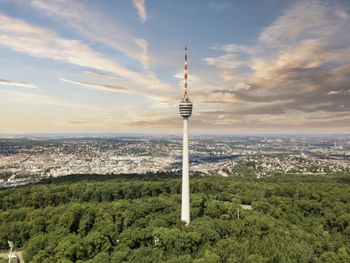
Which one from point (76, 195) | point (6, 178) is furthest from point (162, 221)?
point (6, 178)

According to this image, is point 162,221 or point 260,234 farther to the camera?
point 162,221

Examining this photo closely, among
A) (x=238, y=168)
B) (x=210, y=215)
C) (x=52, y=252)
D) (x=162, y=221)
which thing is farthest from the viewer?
(x=238, y=168)

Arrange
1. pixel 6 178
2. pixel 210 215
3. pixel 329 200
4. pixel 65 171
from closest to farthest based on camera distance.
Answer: pixel 210 215 < pixel 329 200 < pixel 6 178 < pixel 65 171

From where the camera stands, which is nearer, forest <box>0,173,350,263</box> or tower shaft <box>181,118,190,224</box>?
forest <box>0,173,350,263</box>

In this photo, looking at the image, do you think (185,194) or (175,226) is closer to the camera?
(175,226)

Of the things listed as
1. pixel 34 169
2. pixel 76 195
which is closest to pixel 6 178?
pixel 34 169

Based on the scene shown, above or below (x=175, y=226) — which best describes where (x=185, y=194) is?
above

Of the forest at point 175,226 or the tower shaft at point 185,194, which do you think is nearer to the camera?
the forest at point 175,226

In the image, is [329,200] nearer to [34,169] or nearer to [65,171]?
[65,171]
